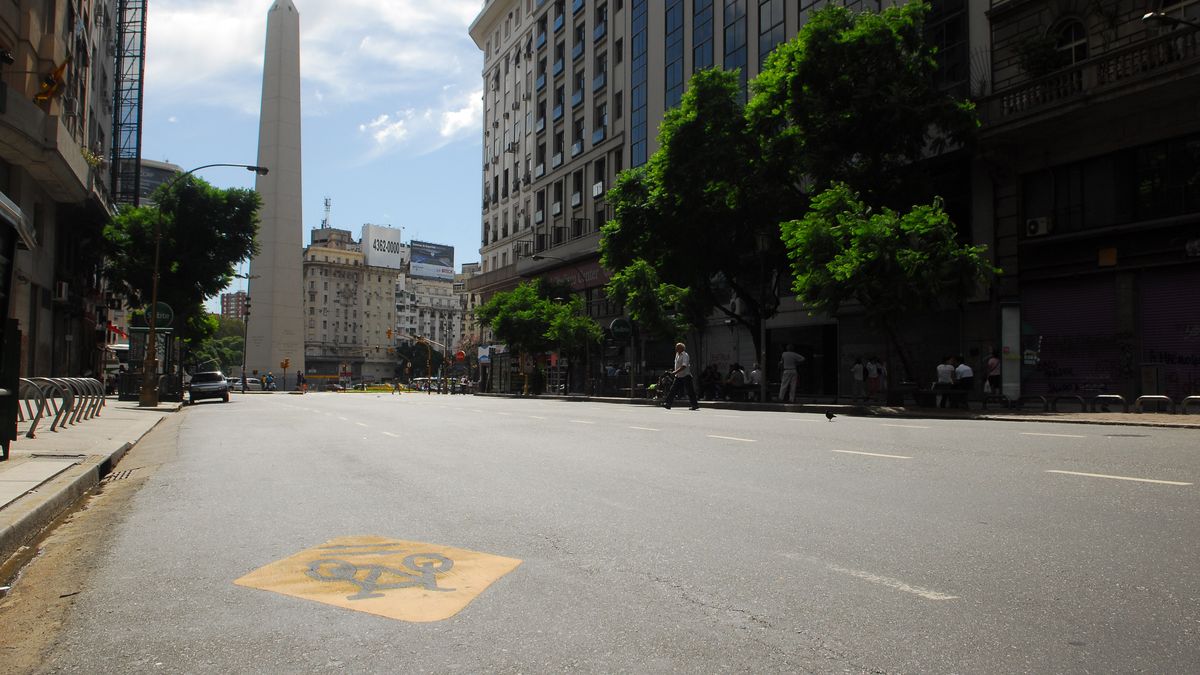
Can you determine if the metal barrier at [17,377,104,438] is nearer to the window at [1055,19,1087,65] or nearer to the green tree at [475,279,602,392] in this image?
the window at [1055,19,1087,65]

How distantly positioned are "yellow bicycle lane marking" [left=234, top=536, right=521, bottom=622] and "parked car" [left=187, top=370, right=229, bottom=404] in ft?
112

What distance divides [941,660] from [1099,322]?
2230cm

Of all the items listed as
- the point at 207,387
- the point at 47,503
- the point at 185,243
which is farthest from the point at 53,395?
the point at 185,243

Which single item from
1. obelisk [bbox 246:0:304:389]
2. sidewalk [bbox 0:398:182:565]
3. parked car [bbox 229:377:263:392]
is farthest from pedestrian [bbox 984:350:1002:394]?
obelisk [bbox 246:0:304:389]

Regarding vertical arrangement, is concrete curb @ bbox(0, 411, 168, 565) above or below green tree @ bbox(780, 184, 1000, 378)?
below

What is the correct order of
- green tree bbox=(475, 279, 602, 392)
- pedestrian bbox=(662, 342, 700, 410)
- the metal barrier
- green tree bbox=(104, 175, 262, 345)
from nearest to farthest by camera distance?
the metal barrier < pedestrian bbox=(662, 342, 700, 410) < green tree bbox=(475, 279, 602, 392) < green tree bbox=(104, 175, 262, 345)

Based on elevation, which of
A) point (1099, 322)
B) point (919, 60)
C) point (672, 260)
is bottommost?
point (1099, 322)

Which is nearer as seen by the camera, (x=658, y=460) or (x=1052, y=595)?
(x=1052, y=595)

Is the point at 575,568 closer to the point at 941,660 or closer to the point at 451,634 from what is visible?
the point at 451,634

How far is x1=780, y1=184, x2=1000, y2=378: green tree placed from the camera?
20.5 metres

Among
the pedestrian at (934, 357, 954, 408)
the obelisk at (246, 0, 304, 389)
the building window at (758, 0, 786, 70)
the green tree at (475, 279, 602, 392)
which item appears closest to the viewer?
the pedestrian at (934, 357, 954, 408)

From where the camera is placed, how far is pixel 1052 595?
3.91m

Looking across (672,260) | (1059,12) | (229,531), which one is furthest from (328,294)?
(229,531)

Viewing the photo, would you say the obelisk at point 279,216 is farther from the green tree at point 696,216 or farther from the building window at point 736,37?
the green tree at point 696,216
